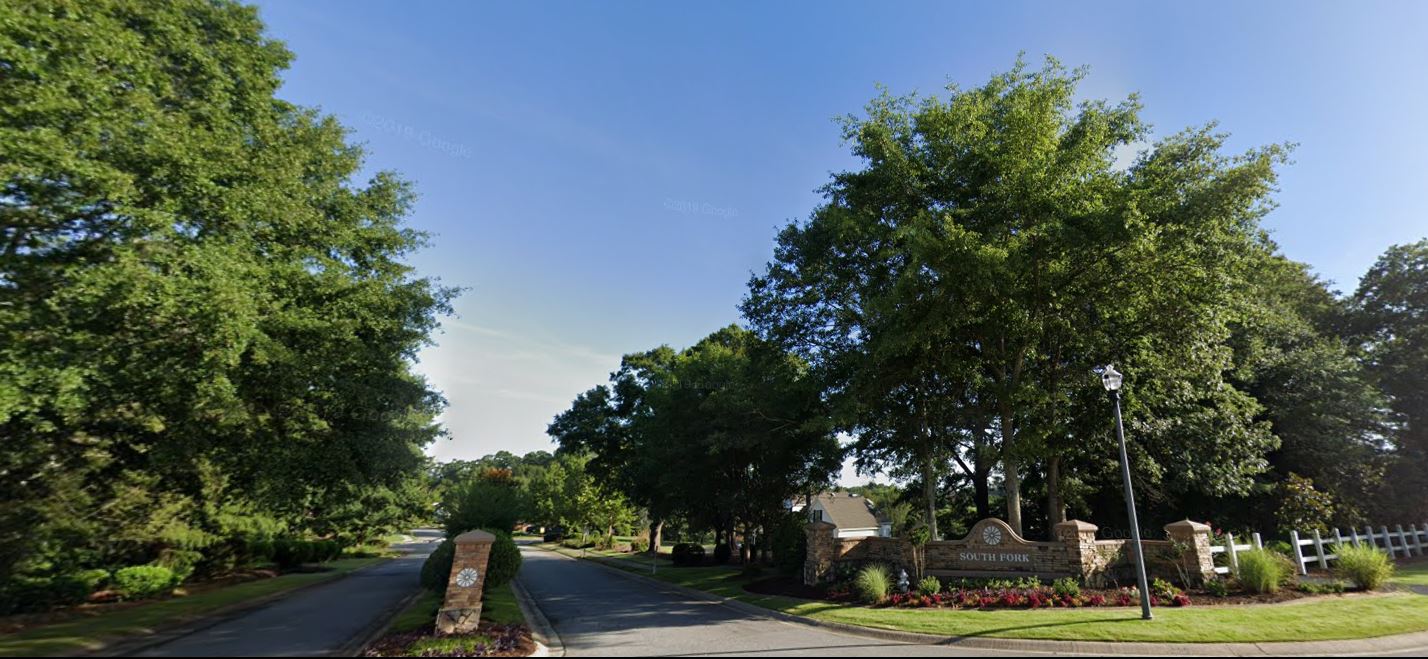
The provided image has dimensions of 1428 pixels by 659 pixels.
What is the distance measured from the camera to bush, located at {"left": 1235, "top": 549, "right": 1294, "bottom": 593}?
44.9ft

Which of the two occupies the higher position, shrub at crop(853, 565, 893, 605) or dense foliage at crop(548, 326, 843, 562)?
dense foliage at crop(548, 326, 843, 562)

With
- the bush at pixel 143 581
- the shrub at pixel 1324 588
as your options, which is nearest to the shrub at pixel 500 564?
the bush at pixel 143 581

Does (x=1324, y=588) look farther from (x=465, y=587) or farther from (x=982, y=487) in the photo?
(x=465, y=587)

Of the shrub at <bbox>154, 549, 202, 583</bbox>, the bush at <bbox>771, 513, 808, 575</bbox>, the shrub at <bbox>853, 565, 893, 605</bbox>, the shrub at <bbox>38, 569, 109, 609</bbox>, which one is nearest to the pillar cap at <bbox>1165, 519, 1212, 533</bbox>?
the shrub at <bbox>853, 565, 893, 605</bbox>

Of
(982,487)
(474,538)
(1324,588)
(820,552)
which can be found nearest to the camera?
(474,538)

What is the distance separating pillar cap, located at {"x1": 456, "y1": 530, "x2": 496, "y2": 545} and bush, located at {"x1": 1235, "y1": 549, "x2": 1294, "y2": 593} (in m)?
17.5

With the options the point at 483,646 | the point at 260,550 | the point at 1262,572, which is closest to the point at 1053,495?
the point at 1262,572

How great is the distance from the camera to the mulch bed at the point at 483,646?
10.4 metres

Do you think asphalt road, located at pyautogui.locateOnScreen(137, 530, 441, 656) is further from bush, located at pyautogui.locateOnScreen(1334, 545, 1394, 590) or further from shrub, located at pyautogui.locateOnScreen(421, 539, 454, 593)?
bush, located at pyautogui.locateOnScreen(1334, 545, 1394, 590)

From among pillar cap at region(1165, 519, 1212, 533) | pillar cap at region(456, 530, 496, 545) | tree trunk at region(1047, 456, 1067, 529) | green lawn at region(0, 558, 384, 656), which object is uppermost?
tree trunk at region(1047, 456, 1067, 529)

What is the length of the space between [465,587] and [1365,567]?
67.5ft

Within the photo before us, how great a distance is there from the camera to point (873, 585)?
15.9 metres

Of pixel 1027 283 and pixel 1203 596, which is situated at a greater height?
pixel 1027 283

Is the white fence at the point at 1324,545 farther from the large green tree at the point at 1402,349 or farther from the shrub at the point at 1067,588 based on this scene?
the shrub at the point at 1067,588
